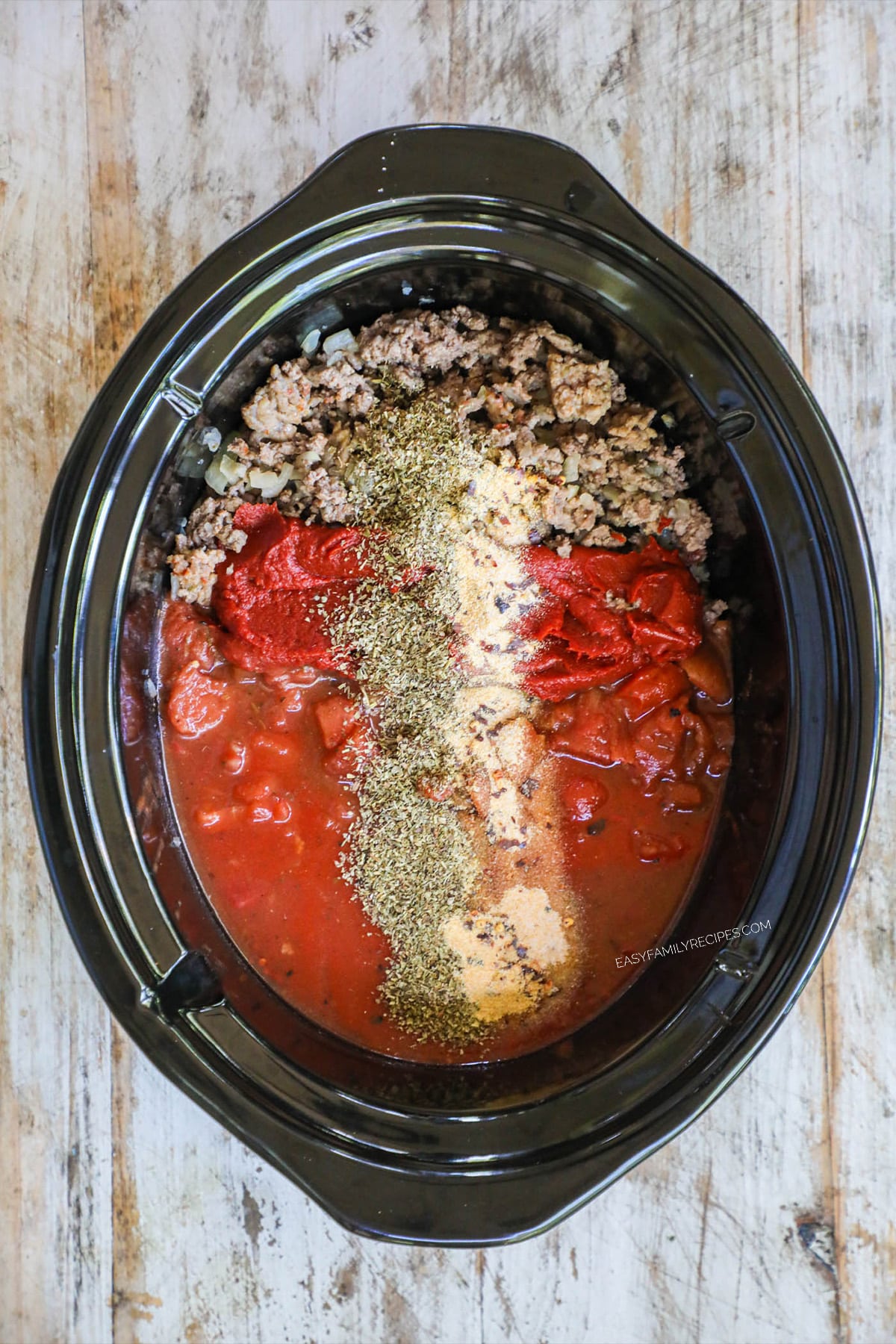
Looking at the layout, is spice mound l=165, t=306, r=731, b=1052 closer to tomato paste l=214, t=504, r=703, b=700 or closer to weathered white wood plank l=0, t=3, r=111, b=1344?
tomato paste l=214, t=504, r=703, b=700

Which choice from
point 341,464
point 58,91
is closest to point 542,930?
point 341,464

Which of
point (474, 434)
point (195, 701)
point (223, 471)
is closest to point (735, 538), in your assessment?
point (474, 434)

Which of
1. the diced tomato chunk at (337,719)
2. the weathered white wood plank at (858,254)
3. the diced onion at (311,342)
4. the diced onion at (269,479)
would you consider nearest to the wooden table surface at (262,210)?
the weathered white wood plank at (858,254)

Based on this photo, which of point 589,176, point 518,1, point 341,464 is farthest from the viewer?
point 518,1

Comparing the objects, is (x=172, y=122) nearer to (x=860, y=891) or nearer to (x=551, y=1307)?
(x=860, y=891)

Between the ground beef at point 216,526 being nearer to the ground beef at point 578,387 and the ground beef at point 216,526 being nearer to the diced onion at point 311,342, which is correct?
the diced onion at point 311,342

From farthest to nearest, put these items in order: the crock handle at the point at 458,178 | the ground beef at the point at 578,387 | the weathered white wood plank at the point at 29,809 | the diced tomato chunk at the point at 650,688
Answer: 1. the weathered white wood plank at the point at 29,809
2. the diced tomato chunk at the point at 650,688
3. the ground beef at the point at 578,387
4. the crock handle at the point at 458,178
